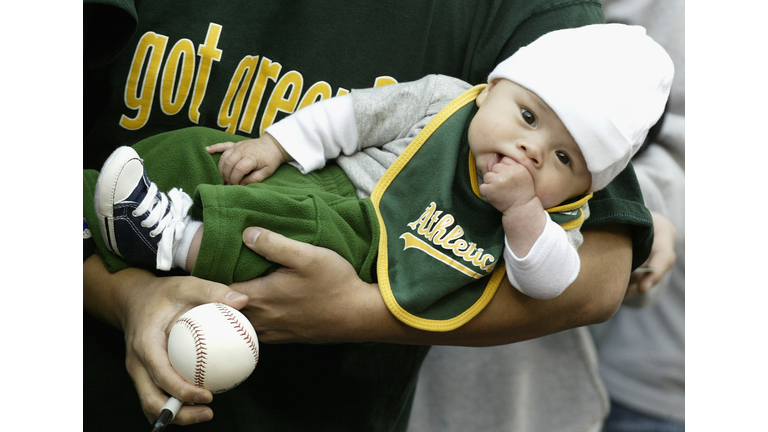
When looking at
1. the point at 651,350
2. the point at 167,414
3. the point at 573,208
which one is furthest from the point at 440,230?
the point at 651,350

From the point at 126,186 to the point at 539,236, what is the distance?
49 centimetres

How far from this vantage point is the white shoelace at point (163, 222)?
672mm

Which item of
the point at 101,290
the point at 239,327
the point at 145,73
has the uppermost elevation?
the point at 145,73

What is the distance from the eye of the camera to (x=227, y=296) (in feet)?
2.21

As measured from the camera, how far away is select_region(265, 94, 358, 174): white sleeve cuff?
85cm

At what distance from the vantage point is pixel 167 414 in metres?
0.61

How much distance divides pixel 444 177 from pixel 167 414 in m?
0.46

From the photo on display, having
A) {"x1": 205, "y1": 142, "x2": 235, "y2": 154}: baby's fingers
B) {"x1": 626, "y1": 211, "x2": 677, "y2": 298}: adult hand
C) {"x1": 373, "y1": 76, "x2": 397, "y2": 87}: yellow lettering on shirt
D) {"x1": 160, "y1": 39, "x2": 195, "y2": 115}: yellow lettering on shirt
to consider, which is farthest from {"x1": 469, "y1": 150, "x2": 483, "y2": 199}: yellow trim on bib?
{"x1": 626, "y1": 211, "x2": 677, "y2": 298}: adult hand

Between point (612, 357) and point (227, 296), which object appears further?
point (612, 357)

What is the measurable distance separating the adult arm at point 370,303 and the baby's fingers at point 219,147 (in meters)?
0.19

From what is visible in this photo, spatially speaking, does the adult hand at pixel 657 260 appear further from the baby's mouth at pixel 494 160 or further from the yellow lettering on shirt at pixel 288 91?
the yellow lettering on shirt at pixel 288 91

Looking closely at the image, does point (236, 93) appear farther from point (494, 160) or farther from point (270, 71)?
point (494, 160)

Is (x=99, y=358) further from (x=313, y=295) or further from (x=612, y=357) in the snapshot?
(x=612, y=357)

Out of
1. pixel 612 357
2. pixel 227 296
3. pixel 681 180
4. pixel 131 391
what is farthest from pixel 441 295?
pixel 612 357
